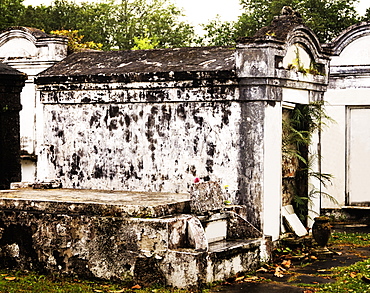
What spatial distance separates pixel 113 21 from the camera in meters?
48.2

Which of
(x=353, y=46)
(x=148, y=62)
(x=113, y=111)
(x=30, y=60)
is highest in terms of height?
(x=30, y=60)

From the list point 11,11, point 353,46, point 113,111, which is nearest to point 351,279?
point 113,111

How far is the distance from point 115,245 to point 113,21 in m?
41.4

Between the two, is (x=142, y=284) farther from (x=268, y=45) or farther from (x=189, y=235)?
(x=268, y=45)

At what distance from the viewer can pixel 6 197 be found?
9023 mm

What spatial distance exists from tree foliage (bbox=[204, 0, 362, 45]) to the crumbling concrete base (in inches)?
1204

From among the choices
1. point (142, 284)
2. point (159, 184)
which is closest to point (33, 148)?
point (159, 184)

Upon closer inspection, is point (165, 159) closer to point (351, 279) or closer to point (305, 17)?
point (351, 279)

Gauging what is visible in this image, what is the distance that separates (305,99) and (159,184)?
2.84m

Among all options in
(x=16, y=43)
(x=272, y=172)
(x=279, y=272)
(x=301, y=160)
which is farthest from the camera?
(x=16, y=43)

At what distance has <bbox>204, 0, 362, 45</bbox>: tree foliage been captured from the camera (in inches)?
1499

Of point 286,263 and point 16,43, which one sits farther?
point 16,43

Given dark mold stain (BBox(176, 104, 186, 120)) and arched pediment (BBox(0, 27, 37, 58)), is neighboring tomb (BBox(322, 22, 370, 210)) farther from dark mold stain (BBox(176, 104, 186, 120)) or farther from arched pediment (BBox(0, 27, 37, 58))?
arched pediment (BBox(0, 27, 37, 58))

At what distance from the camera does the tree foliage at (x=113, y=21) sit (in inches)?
1711
